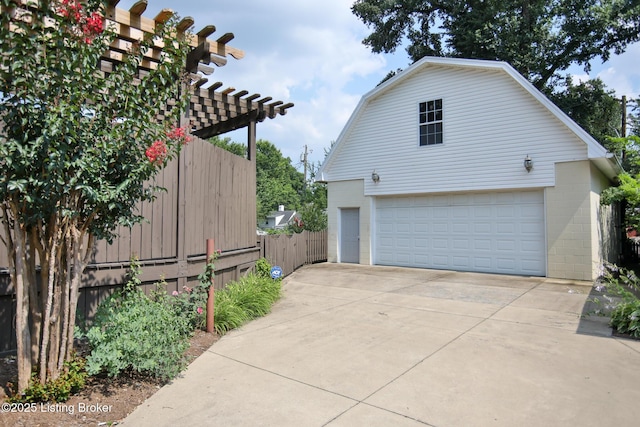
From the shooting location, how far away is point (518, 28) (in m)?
17.2

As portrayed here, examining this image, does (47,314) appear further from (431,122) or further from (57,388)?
(431,122)

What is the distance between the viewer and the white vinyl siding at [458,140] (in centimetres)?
1052

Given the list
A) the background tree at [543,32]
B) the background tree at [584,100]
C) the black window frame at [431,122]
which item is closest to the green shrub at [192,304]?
the black window frame at [431,122]

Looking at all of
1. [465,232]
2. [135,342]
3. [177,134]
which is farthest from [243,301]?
[465,232]

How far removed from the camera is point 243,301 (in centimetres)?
628

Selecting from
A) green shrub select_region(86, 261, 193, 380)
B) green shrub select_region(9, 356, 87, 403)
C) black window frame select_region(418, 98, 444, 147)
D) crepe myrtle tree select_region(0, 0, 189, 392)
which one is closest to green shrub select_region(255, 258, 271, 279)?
green shrub select_region(86, 261, 193, 380)

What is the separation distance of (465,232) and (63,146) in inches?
424

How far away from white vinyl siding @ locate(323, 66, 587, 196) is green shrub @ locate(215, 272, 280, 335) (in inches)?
262

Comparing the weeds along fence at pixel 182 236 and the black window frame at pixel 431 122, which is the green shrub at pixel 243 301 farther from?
the black window frame at pixel 431 122

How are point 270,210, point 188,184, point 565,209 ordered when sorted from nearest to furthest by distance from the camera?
point 188,184, point 565,209, point 270,210

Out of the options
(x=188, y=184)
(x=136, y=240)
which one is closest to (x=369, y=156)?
(x=188, y=184)

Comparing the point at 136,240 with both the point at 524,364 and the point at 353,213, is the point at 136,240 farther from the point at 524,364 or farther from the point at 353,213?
the point at 353,213

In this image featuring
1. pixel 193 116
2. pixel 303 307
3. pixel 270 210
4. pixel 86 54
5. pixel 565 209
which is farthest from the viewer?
pixel 270 210

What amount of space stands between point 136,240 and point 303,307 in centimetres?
309
